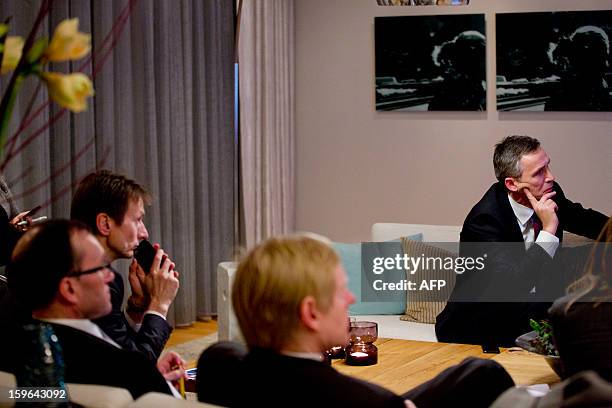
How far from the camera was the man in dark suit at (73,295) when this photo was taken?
6.56 ft

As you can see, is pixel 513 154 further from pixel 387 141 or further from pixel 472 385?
pixel 387 141

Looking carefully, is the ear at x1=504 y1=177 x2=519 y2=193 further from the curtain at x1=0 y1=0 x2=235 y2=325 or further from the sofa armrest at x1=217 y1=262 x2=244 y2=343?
the curtain at x1=0 y1=0 x2=235 y2=325

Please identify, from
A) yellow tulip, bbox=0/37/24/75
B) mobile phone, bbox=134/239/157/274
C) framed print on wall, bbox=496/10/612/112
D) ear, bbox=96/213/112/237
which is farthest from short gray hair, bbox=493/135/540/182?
yellow tulip, bbox=0/37/24/75

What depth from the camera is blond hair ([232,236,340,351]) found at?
173cm

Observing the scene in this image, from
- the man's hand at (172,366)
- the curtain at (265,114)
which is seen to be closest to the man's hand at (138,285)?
the man's hand at (172,366)

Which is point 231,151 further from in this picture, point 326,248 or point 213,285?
point 326,248

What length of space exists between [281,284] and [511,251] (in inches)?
91.9

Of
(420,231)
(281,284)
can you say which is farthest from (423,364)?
(420,231)

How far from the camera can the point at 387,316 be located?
14.3ft

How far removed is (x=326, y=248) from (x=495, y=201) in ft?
7.54

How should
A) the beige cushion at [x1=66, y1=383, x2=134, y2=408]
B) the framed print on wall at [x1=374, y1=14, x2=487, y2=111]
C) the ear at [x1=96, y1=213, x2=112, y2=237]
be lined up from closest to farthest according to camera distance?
1. the beige cushion at [x1=66, y1=383, x2=134, y2=408]
2. the ear at [x1=96, y1=213, x2=112, y2=237]
3. the framed print on wall at [x1=374, y1=14, x2=487, y2=111]

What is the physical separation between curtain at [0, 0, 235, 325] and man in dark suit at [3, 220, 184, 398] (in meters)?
2.68

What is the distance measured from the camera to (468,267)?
412cm

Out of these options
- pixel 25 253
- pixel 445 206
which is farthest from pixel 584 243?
pixel 25 253
